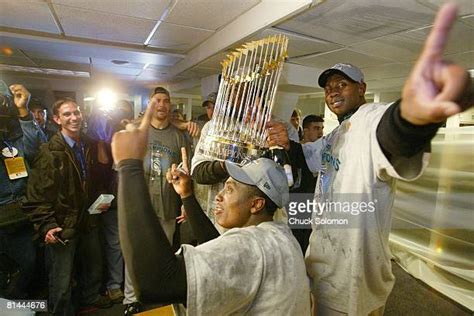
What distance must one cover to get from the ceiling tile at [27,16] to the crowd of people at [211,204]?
2.50ft

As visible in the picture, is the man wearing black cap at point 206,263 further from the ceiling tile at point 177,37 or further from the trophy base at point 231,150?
the ceiling tile at point 177,37

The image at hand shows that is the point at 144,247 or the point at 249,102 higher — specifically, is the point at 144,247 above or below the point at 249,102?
below

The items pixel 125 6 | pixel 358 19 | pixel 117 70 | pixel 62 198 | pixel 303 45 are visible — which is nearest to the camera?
pixel 62 198

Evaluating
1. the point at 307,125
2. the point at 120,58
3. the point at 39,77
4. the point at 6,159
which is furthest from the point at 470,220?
the point at 39,77

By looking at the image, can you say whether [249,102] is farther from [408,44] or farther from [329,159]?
[408,44]

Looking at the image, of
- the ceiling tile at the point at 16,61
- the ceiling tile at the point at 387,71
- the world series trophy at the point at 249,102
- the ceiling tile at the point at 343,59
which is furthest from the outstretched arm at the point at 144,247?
the ceiling tile at the point at 16,61

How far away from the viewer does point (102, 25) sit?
2713mm

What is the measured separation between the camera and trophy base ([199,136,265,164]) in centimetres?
105

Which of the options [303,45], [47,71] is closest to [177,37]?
[303,45]

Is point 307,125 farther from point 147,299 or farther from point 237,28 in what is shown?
point 147,299

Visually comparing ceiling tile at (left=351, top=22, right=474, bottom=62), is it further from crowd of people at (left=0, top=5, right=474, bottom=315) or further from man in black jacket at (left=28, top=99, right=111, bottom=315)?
man in black jacket at (left=28, top=99, right=111, bottom=315)

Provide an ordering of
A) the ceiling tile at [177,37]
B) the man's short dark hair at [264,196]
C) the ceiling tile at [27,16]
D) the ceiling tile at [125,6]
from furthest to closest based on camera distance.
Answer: the ceiling tile at [177,37] < the ceiling tile at [27,16] < the ceiling tile at [125,6] < the man's short dark hair at [264,196]

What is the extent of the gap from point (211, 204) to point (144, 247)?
3.53 feet

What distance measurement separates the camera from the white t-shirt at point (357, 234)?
99 centimetres
